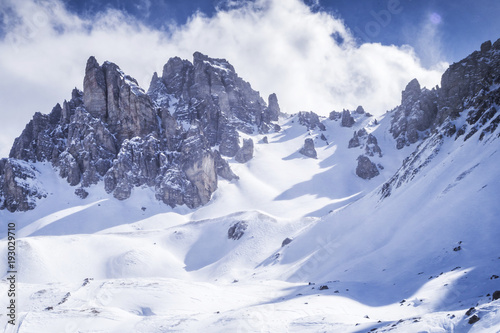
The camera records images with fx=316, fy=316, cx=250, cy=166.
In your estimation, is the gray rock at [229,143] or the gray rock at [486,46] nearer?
the gray rock at [486,46]

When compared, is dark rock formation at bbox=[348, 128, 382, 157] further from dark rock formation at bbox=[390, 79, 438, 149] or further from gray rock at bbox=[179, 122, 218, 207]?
gray rock at bbox=[179, 122, 218, 207]

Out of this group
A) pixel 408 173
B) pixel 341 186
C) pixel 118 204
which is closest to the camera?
pixel 408 173

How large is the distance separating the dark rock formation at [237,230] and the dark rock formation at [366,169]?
266 ft

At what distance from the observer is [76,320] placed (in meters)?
24.0

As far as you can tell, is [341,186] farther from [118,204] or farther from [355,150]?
[118,204]

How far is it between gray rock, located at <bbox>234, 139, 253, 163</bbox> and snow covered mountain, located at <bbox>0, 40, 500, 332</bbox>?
1.92 feet

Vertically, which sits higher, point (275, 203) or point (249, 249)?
point (275, 203)

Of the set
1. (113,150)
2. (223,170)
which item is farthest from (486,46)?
(113,150)

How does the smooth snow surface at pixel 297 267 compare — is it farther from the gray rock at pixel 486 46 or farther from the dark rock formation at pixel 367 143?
the gray rock at pixel 486 46

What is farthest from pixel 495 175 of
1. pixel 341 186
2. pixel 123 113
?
pixel 123 113

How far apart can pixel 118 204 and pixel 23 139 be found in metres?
65.6

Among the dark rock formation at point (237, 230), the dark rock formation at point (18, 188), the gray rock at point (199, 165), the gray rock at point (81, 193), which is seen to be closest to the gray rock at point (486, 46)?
the dark rock formation at point (237, 230)

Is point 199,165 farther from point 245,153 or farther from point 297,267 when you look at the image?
point 297,267

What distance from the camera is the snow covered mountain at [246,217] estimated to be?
22391 millimetres
